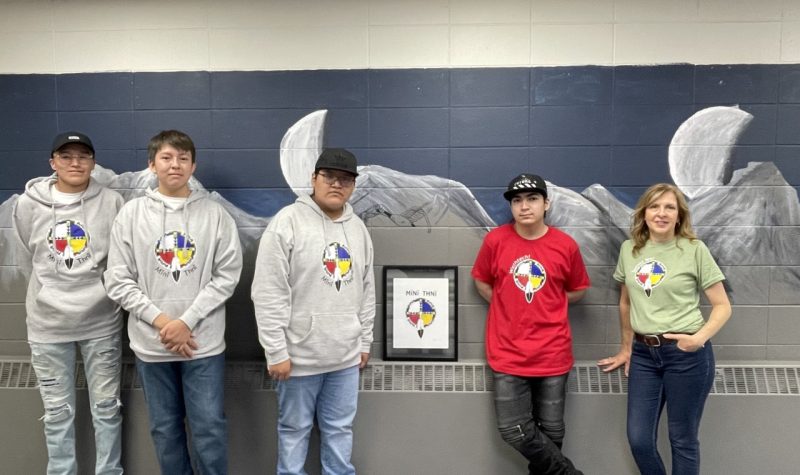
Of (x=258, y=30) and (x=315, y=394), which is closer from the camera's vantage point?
(x=315, y=394)

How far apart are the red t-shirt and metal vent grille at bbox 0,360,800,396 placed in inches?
10.4

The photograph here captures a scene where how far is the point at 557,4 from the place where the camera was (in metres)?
2.81

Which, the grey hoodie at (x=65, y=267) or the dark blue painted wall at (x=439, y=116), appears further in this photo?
the dark blue painted wall at (x=439, y=116)

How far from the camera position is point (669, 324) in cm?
240

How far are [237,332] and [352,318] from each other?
861 millimetres

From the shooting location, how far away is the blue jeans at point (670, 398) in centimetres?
240

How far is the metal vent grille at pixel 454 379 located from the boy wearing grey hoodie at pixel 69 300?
29 centimetres

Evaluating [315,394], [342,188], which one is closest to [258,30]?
[342,188]

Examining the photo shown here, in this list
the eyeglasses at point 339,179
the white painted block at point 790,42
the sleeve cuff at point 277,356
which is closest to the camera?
the sleeve cuff at point 277,356

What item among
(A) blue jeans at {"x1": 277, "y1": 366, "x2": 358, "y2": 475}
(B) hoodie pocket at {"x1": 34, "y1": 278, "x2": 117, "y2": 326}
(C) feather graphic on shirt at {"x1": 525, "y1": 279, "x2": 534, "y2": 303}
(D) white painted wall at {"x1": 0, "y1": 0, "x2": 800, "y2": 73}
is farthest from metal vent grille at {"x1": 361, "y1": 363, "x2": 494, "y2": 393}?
(D) white painted wall at {"x1": 0, "y1": 0, "x2": 800, "y2": 73}

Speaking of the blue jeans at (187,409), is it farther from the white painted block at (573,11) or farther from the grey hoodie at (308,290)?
the white painted block at (573,11)

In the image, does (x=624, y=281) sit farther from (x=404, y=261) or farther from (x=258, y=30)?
(x=258, y=30)

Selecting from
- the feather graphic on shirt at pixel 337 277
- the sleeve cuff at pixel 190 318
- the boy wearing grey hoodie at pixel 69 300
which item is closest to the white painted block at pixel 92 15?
the boy wearing grey hoodie at pixel 69 300

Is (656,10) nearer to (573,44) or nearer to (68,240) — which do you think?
(573,44)
